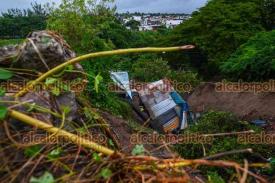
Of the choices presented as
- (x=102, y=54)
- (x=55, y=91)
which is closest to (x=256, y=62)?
(x=55, y=91)

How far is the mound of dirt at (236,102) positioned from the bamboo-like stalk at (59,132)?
45.4 ft

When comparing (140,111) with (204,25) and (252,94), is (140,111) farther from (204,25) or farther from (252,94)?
(204,25)

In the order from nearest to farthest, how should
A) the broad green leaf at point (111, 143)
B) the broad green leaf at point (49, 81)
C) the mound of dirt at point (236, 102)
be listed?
the broad green leaf at point (49, 81), the broad green leaf at point (111, 143), the mound of dirt at point (236, 102)

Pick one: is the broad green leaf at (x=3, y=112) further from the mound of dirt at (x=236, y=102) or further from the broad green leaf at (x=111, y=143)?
the mound of dirt at (x=236, y=102)

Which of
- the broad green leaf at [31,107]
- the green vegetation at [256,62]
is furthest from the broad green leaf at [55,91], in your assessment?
the green vegetation at [256,62]

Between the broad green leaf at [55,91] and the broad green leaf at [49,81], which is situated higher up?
the broad green leaf at [49,81]

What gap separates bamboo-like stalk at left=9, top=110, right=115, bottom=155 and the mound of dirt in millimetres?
13830

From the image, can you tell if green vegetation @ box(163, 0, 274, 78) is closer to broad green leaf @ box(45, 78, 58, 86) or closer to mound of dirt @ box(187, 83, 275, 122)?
mound of dirt @ box(187, 83, 275, 122)

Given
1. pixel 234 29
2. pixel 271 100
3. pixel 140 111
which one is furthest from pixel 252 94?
pixel 234 29

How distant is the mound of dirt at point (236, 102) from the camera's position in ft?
54.2

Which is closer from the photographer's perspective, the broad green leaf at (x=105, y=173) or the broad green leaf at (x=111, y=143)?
the broad green leaf at (x=105, y=173)

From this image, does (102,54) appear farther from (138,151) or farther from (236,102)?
(236,102)

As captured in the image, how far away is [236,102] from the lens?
19.0m

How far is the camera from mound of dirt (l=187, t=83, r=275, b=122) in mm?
16516
